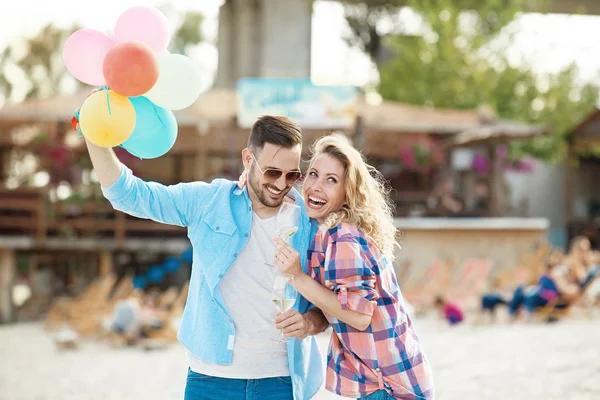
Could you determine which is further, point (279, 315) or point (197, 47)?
point (197, 47)

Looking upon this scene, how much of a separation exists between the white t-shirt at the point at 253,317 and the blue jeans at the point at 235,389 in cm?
2

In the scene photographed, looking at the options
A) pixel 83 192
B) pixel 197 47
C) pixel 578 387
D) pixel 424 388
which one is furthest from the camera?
pixel 197 47

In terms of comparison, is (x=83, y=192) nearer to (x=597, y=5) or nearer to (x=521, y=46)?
(x=521, y=46)

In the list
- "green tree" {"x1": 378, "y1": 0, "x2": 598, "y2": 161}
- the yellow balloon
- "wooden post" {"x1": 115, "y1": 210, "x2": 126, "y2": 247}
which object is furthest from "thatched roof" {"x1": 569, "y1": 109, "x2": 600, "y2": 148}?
the yellow balloon

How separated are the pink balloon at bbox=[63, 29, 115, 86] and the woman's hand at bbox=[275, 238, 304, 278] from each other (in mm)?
874

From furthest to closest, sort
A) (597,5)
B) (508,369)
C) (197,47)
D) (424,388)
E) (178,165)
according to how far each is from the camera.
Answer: (197,47) < (597,5) < (178,165) < (508,369) < (424,388)

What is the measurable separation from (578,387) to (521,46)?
19.5 m

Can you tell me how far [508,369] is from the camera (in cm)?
775

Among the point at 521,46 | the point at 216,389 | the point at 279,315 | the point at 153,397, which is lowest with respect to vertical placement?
the point at 153,397

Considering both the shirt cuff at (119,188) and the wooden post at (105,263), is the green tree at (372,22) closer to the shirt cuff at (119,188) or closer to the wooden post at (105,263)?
the wooden post at (105,263)

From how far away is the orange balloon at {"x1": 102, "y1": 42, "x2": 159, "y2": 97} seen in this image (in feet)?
8.95

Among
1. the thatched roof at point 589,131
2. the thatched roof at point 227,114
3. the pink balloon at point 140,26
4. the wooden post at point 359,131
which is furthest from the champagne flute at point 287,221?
the thatched roof at point 589,131

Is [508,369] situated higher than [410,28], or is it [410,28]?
[410,28]

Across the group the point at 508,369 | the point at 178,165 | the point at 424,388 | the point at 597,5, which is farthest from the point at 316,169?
the point at 597,5
